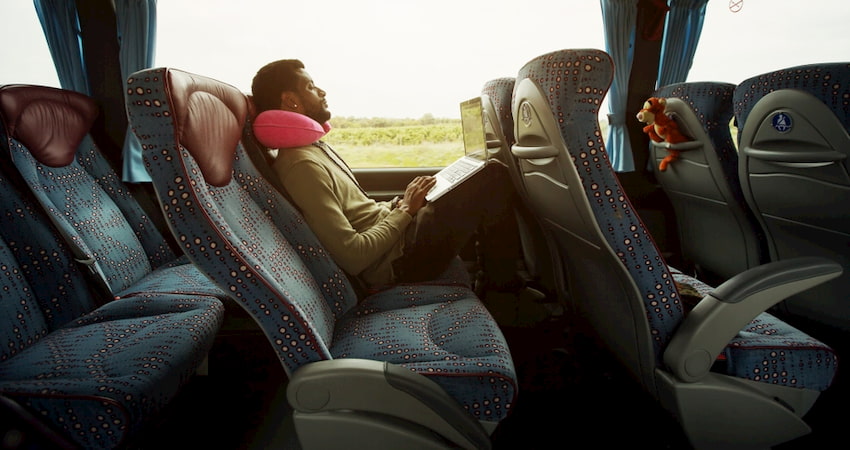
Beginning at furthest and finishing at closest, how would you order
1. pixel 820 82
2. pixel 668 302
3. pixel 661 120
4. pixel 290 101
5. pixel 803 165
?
pixel 661 120
pixel 290 101
pixel 803 165
pixel 820 82
pixel 668 302

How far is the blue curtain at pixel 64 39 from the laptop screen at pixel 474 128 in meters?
2.08

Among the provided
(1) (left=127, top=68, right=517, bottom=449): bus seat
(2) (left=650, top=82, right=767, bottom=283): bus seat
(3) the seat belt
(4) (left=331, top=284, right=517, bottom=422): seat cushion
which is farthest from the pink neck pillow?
(2) (left=650, top=82, right=767, bottom=283): bus seat

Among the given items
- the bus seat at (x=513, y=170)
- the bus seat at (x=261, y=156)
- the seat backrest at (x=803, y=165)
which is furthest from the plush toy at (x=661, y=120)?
the bus seat at (x=261, y=156)

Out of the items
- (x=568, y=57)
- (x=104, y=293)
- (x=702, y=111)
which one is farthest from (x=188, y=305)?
(x=702, y=111)

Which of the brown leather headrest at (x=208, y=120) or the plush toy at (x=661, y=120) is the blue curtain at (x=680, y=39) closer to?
the plush toy at (x=661, y=120)

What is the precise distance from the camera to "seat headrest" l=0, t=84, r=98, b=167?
1747 millimetres

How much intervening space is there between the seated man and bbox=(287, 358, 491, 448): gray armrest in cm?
52

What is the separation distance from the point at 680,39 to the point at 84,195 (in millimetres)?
3065

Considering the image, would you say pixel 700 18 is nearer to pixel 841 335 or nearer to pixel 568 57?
pixel 841 335

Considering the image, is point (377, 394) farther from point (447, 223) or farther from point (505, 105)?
point (505, 105)

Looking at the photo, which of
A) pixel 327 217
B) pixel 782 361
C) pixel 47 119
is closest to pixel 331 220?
pixel 327 217

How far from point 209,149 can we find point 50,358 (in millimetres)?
753

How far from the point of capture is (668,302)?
1137mm

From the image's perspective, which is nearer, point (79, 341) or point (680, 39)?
point (79, 341)
